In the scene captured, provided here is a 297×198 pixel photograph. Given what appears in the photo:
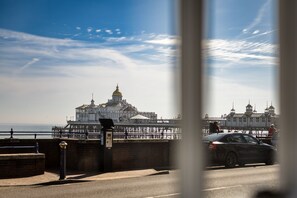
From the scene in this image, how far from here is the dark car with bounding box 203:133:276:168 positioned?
1173cm

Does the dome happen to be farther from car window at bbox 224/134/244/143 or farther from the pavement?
the pavement

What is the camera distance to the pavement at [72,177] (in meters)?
9.13

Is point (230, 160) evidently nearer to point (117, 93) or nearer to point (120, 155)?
point (120, 155)

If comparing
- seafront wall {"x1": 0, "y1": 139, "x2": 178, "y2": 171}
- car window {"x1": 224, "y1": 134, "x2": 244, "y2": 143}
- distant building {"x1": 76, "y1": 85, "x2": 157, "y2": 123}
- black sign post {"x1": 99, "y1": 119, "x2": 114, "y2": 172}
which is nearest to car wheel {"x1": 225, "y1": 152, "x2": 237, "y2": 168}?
car window {"x1": 224, "y1": 134, "x2": 244, "y2": 143}

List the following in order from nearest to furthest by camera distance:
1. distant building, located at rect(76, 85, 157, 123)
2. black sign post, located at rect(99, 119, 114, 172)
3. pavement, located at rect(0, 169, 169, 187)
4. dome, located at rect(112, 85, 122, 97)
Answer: pavement, located at rect(0, 169, 169, 187) < black sign post, located at rect(99, 119, 114, 172) < distant building, located at rect(76, 85, 157, 123) < dome, located at rect(112, 85, 122, 97)

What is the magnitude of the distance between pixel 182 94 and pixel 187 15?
0.26 m

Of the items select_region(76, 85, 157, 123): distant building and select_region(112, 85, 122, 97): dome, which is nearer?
select_region(76, 85, 157, 123): distant building

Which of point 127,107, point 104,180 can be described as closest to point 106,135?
point 104,180

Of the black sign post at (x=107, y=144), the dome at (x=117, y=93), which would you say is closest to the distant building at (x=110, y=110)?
the dome at (x=117, y=93)

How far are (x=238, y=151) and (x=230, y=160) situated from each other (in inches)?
14.7

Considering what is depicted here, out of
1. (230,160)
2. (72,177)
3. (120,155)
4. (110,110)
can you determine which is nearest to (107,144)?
(120,155)

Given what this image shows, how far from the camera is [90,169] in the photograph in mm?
11477

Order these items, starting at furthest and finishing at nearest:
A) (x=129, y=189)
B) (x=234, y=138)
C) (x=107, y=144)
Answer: (x=234, y=138) < (x=107, y=144) < (x=129, y=189)

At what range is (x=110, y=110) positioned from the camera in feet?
391
